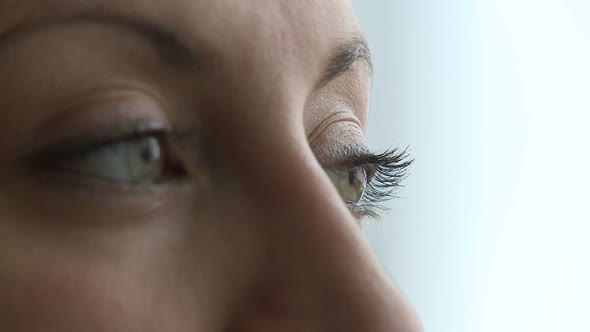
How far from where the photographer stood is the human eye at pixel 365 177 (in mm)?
598

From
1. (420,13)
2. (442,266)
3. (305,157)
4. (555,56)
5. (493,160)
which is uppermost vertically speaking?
(420,13)

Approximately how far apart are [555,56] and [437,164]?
12.3 inches

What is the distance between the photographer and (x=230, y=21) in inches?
16.5

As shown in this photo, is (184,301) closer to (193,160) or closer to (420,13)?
(193,160)

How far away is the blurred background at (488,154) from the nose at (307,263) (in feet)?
3.12

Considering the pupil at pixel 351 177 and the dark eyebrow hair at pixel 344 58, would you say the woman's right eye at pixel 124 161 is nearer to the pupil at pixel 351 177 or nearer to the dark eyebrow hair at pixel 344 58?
the dark eyebrow hair at pixel 344 58

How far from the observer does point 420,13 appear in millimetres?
1388

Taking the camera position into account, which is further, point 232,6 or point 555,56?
point 555,56

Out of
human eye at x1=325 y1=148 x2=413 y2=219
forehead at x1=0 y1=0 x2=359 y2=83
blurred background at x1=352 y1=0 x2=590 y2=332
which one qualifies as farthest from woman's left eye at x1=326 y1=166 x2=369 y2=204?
blurred background at x1=352 y1=0 x2=590 y2=332

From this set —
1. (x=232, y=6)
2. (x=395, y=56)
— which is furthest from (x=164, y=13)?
(x=395, y=56)

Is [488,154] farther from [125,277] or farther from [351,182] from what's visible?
[125,277]

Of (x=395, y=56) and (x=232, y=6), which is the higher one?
(x=395, y=56)

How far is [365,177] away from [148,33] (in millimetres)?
320

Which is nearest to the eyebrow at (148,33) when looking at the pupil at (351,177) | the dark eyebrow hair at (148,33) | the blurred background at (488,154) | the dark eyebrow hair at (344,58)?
the dark eyebrow hair at (148,33)
